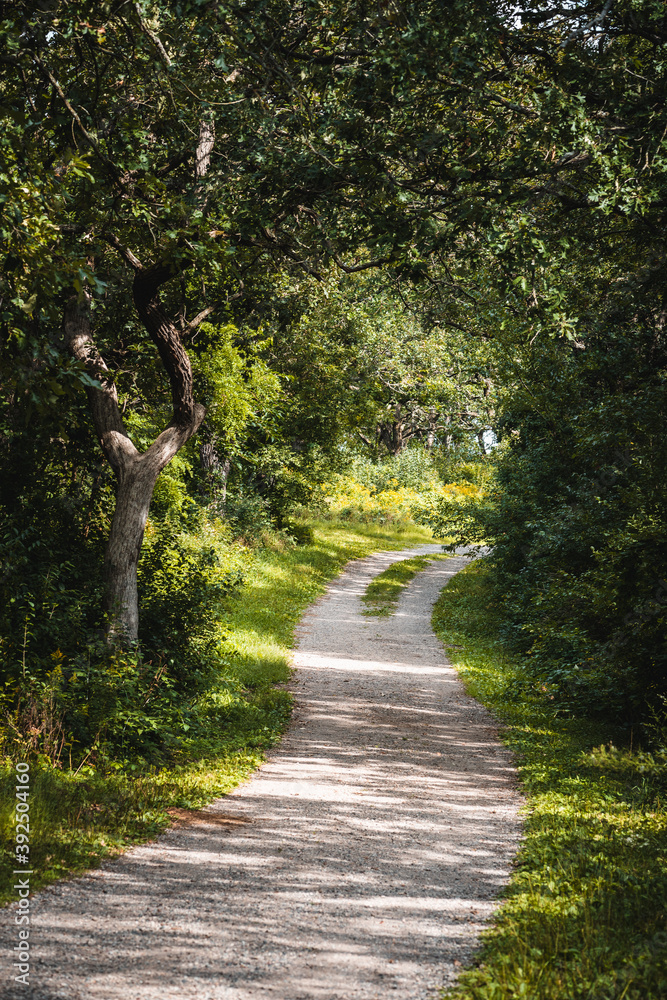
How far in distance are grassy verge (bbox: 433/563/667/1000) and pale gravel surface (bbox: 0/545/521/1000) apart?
222 millimetres

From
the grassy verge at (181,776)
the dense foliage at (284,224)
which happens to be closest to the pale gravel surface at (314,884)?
the grassy verge at (181,776)

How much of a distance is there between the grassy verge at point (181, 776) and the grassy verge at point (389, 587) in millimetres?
2894

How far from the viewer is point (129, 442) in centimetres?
877

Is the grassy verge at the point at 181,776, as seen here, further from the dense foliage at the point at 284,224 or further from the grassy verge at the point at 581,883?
the grassy verge at the point at 581,883

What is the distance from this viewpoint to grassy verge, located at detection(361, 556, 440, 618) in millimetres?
18906

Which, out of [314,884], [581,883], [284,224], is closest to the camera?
[581,883]

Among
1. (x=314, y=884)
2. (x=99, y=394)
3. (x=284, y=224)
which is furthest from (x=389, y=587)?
(x=314, y=884)

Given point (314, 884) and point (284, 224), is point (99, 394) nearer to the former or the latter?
point (284, 224)

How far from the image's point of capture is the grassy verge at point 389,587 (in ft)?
62.0

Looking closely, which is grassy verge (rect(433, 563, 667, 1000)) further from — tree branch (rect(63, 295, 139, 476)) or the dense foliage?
tree branch (rect(63, 295, 139, 476))

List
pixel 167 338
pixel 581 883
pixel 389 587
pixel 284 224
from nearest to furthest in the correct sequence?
pixel 581 883 → pixel 284 224 → pixel 167 338 → pixel 389 587

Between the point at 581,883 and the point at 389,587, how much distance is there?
1650 centimetres

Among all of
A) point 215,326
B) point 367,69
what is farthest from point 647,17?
point 215,326

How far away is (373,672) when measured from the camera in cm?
1312
